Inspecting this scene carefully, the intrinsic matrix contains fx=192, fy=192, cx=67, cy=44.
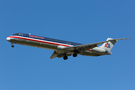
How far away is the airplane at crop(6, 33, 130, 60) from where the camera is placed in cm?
3319

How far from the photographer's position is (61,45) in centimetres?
3634

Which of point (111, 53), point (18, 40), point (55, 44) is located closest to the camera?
point (18, 40)

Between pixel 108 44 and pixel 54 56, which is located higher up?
pixel 108 44

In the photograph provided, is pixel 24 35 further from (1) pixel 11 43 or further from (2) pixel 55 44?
(2) pixel 55 44

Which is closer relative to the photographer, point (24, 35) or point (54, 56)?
point (24, 35)

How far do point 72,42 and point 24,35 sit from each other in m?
10.0

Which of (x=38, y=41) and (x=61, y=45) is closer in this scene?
(x=38, y=41)

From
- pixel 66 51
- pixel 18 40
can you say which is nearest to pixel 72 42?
pixel 66 51

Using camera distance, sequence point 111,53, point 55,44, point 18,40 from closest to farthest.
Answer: point 18,40, point 55,44, point 111,53

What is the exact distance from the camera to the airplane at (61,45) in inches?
1307

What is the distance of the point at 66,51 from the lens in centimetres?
3762

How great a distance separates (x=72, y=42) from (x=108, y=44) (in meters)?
9.62

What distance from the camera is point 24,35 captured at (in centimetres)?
3344

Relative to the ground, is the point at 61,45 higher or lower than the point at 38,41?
lower
